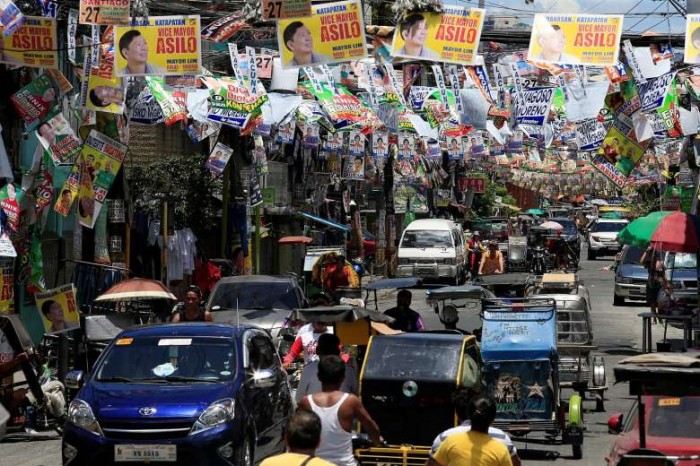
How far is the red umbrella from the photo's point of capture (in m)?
20.4

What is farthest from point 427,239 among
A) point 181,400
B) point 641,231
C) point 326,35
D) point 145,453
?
point 145,453

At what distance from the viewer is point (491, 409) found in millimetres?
8031

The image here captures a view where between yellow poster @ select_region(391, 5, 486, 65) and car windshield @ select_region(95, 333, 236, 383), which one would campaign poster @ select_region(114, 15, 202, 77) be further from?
car windshield @ select_region(95, 333, 236, 383)

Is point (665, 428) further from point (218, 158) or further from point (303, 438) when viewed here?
point (218, 158)

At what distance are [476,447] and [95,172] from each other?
15.0 metres

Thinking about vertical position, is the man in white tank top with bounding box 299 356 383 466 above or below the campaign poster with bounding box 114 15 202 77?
below

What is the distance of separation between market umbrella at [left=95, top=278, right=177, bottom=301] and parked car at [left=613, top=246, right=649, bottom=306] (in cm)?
1962

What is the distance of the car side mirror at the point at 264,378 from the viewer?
12.5 metres

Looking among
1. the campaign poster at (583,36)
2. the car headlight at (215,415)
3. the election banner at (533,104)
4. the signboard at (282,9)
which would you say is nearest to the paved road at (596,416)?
the car headlight at (215,415)

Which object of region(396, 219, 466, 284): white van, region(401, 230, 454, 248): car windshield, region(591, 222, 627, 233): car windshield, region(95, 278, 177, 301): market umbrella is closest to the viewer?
region(95, 278, 177, 301): market umbrella

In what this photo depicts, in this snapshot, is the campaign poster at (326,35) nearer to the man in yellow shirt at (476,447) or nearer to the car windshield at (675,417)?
the car windshield at (675,417)

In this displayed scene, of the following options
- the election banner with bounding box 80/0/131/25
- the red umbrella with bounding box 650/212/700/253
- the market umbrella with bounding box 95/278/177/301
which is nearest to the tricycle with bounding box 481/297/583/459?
the red umbrella with bounding box 650/212/700/253

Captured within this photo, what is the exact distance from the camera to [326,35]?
18.4m

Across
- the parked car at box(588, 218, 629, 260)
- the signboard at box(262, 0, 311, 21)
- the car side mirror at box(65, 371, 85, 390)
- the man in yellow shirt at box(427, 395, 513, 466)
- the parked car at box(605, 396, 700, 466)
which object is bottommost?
the parked car at box(588, 218, 629, 260)
